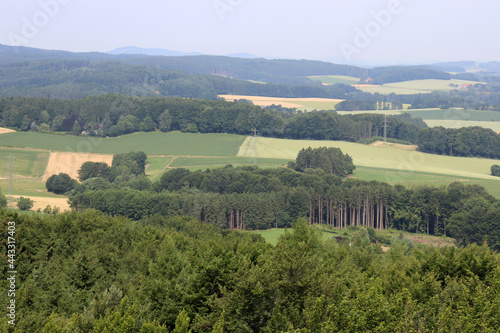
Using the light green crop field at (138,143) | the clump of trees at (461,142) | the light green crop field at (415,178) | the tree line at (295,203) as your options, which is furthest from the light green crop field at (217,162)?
the clump of trees at (461,142)

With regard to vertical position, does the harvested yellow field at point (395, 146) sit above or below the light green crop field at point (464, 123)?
below

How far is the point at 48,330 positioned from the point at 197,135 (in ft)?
439

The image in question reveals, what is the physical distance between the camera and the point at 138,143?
138250mm

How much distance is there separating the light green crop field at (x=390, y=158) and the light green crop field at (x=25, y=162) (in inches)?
1810

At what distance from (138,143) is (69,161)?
23350 millimetres

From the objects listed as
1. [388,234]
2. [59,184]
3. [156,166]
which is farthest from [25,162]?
[388,234]

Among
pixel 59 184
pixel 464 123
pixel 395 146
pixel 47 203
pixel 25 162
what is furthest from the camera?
pixel 464 123

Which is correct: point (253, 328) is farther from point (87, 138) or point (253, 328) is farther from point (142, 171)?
point (87, 138)

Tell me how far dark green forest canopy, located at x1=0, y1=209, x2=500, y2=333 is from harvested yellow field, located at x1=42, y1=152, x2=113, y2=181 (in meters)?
74.2

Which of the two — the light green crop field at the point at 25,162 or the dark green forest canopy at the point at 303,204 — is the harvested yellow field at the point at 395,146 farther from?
the light green crop field at the point at 25,162

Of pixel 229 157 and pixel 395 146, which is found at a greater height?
pixel 229 157

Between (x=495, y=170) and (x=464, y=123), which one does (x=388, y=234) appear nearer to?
(x=495, y=170)

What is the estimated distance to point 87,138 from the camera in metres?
145

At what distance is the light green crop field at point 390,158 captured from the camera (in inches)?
4678
